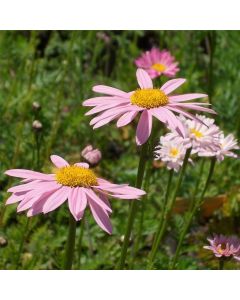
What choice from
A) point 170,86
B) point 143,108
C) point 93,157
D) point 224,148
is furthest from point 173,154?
point 143,108

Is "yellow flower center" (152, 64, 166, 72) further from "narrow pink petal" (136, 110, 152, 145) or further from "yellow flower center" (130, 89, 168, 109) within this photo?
"narrow pink petal" (136, 110, 152, 145)

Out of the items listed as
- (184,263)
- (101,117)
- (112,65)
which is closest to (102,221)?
(101,117)

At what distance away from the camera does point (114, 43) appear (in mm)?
3598

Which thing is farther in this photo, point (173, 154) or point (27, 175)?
point (173, 154)

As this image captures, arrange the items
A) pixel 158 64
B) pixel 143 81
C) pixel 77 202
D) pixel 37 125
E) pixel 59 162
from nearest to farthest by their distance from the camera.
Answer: pixel 77 202 < pixel 59 162 < pixel 143 81 < pixel 37 125 < pixel 158 64

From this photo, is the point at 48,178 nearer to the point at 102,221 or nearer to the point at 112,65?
the point at 102,221

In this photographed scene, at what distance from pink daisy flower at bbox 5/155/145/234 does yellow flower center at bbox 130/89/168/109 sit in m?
0.15

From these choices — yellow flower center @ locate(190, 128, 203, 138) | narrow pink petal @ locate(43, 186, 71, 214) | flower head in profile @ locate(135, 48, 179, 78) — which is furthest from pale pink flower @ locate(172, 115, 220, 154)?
flower head in profile @ locate(135, 48, 179, 78)

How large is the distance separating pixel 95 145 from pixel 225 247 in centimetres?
95

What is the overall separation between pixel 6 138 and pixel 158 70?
1.90ft

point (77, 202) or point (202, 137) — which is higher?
point (202, 137)

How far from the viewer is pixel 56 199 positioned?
957mm

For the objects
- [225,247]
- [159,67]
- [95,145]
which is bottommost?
[225,247]

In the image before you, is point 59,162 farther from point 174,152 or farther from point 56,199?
point 174,152
